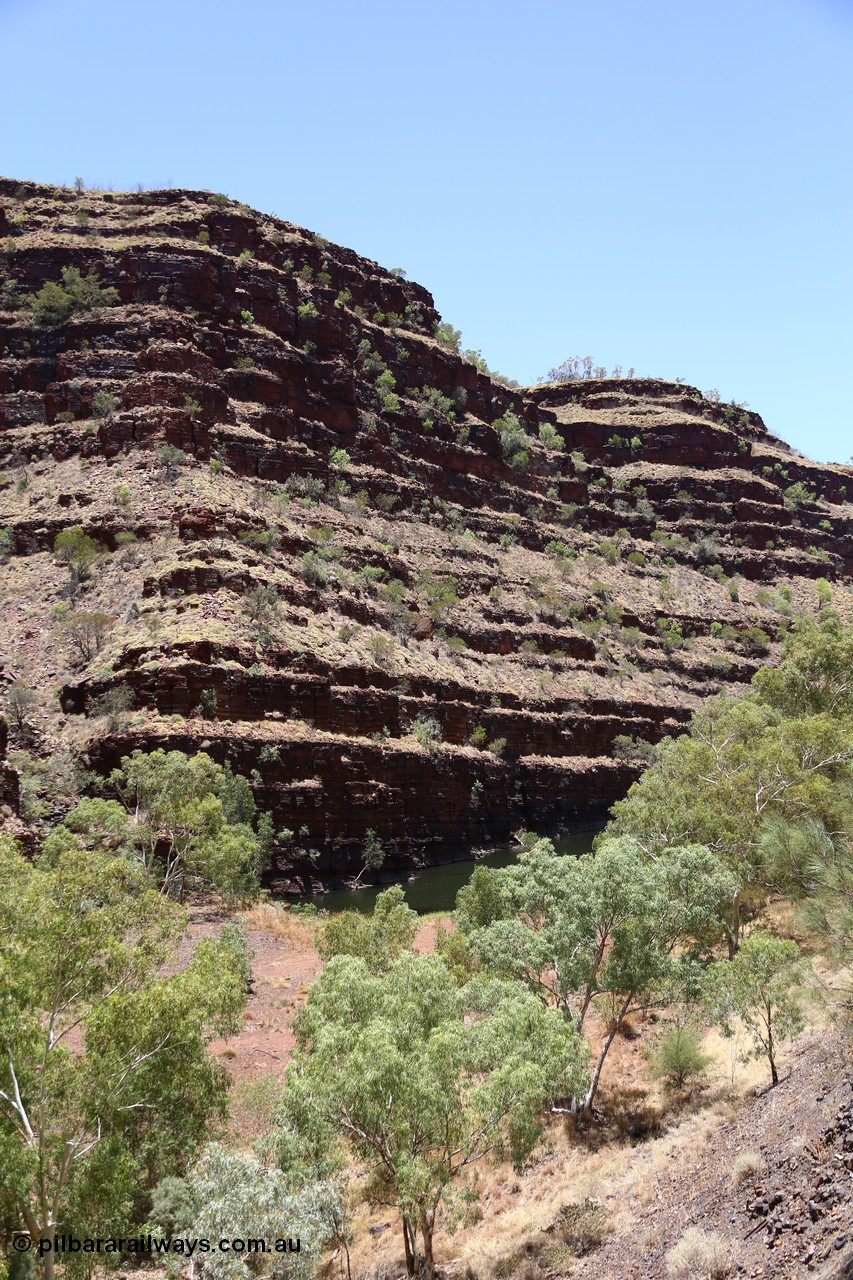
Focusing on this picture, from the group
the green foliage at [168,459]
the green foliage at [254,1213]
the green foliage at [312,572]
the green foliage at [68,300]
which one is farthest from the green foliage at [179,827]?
the green foliage at [68,300]

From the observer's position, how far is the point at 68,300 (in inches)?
2682

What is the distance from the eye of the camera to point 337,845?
45.6 metres

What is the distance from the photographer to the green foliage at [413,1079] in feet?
38.5

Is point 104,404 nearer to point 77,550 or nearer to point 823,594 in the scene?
point 77,550

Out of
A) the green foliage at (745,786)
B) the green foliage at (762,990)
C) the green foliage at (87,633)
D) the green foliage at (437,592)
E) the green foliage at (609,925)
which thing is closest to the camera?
the green foliage at (762,990)

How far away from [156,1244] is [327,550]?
168 feet

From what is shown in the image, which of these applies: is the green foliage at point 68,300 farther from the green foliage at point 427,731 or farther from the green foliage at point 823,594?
the green foliage at point 823,594

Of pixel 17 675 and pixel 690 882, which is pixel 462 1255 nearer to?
pixel 690 882

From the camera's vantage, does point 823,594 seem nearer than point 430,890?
No

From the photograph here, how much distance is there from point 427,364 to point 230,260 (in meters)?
25.9

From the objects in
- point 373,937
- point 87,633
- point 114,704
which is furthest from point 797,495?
point 373,937

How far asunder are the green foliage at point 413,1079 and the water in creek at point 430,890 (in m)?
22.1

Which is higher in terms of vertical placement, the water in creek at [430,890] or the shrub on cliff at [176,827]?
the shrub on cliff at [176,827]

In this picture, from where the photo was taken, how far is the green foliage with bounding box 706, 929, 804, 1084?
15047mm
